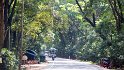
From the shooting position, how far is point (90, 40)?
204 feet

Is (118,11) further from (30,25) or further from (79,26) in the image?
(79,26)

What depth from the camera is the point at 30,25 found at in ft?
144

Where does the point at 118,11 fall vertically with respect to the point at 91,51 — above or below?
above

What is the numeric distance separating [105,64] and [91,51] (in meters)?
17.5

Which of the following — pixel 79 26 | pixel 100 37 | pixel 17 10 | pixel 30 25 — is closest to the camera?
pixel 17 10

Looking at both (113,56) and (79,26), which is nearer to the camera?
(113,56)

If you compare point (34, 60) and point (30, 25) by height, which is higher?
point (30, 25)

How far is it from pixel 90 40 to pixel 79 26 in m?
25.0

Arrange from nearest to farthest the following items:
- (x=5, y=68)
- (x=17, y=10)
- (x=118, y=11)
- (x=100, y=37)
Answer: (x=5, y=68) < (x=17, y=10) < (x=118, y=11) < (x=100, y=37)

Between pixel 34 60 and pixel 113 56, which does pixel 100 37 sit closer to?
pixel 34 60

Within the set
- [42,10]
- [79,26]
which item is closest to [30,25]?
[42,10]

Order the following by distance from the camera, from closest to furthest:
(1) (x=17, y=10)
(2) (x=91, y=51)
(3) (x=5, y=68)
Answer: (3) (x=5, y=68)
(1) (x=17, y=10)
(2) (x=91, y=51)

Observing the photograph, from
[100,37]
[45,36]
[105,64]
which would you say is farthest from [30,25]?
[45,36]

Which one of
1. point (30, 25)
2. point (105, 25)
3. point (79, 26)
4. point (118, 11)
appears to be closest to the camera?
point (118, 11)
